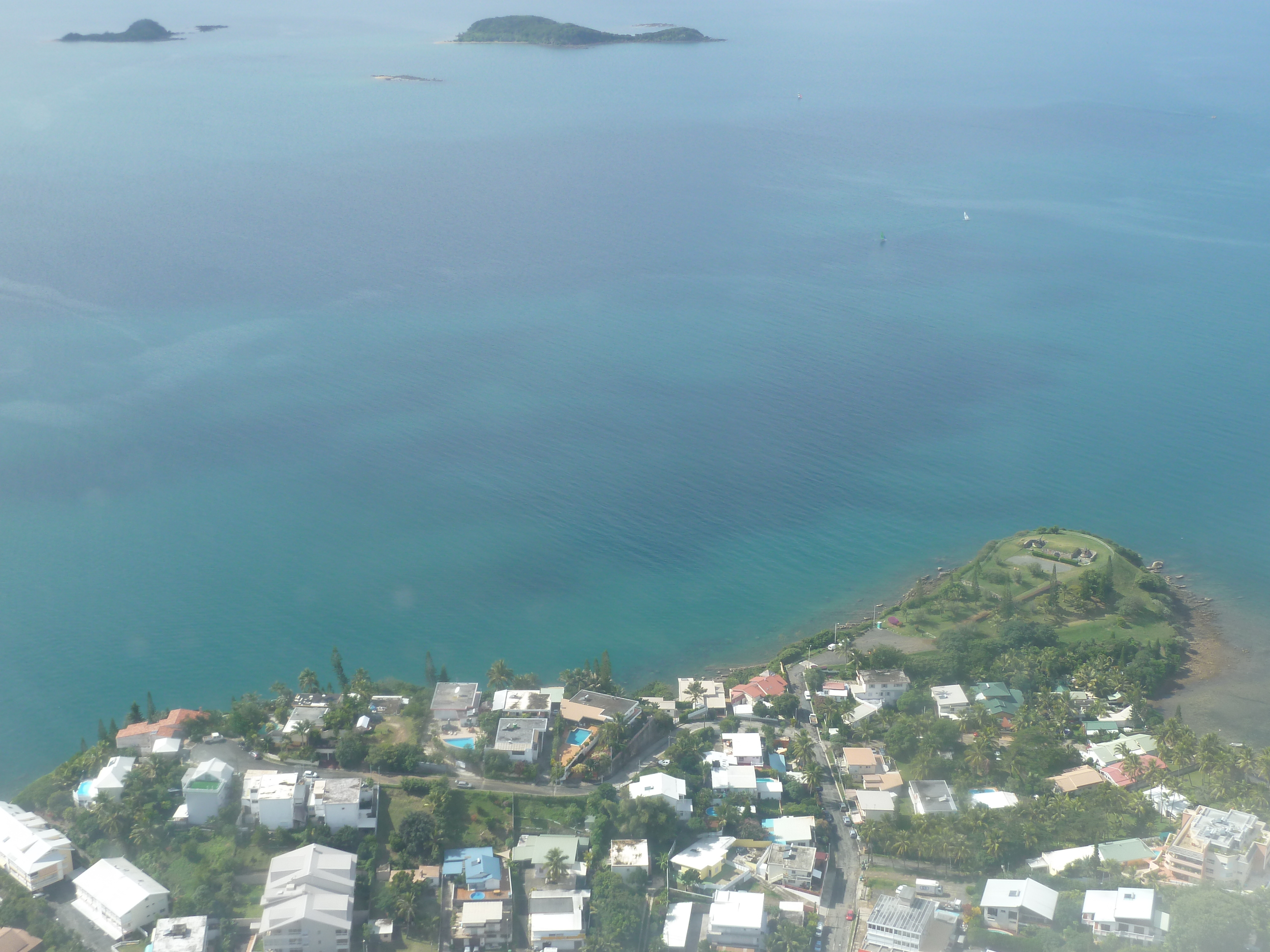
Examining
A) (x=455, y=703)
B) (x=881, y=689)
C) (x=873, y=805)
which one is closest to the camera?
(x=873, y=805)

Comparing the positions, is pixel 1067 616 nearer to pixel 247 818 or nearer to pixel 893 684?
pixel 893 684

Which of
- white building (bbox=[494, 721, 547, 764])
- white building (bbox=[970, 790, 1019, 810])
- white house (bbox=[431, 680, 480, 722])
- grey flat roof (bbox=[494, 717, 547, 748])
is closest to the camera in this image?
white building (bbox=[970, 790, 1019, 810])

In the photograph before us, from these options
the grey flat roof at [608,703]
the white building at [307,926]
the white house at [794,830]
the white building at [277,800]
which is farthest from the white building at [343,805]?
the white house at [794,830]

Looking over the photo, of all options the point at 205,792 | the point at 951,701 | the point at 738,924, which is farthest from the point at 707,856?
the point at 205,792

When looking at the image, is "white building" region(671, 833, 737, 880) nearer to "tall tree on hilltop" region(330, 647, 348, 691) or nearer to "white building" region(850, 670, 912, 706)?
"white building" region(850, 670, 912, 706)

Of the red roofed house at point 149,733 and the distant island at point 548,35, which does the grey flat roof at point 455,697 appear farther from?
the distant island at point 548,35

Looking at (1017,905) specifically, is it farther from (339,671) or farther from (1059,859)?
(339,671)

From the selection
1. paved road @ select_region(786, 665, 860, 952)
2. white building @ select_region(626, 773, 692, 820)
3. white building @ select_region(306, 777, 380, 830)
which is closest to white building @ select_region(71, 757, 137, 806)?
white building @ select_region(306, 777, 380, 830)
